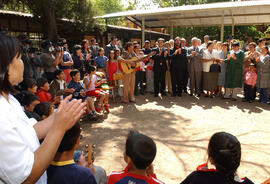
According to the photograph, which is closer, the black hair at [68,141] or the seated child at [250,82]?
the black hair at [68,141]

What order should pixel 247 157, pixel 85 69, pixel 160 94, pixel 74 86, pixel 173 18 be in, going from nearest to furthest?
pixel 247 157 → pixel 74 86 → pixel 85 69 → pixel 160 94 → pixel 173 18

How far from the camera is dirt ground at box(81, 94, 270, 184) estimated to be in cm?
348

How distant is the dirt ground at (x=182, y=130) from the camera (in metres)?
3.48

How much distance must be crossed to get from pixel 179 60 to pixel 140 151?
6713mm

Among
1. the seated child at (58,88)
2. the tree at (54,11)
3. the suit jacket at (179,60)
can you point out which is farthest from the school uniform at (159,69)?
the tree at (54,11)

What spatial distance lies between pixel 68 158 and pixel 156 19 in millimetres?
12168

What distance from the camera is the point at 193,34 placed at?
68.5ft

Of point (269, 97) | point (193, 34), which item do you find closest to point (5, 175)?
point (269, 97)

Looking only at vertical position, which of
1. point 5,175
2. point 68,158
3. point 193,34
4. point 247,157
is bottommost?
point 247,157

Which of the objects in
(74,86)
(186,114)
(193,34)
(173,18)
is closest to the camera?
(74,86)

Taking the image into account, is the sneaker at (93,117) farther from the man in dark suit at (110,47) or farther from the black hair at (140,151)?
the black hair at (140,151)

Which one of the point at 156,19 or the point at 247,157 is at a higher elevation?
the point at 156,19

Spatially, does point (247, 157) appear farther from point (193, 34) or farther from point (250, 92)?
point (193, 34)

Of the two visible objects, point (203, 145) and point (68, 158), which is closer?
point (68, 158)
